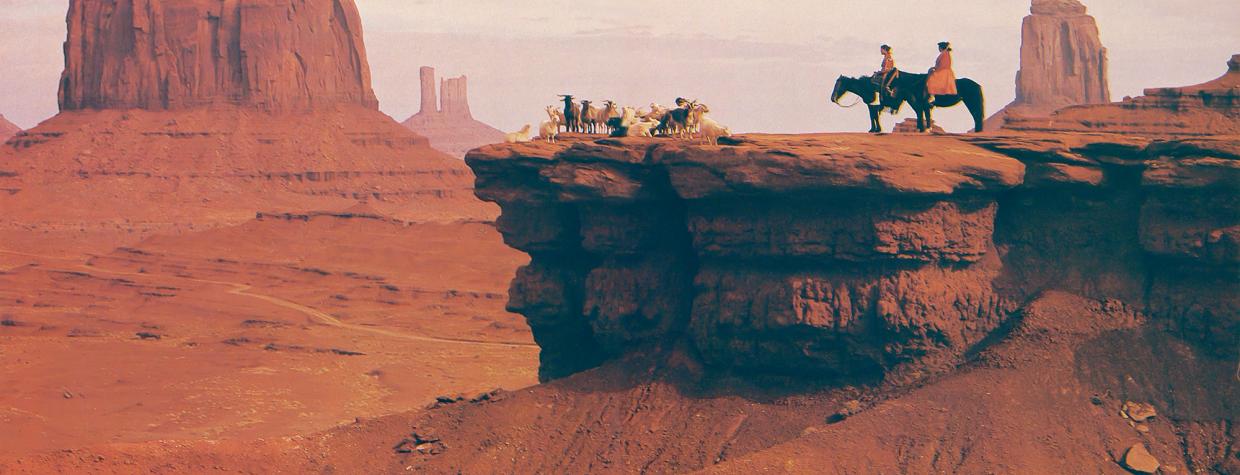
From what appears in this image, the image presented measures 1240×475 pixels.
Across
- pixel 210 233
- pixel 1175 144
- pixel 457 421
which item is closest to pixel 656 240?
pixel 457 421

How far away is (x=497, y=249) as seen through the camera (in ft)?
386

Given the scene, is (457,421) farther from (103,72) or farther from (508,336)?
(103,72)

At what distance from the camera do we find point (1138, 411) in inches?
1554

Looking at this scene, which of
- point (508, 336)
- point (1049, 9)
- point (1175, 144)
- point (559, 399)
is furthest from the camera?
point (1049, 9)

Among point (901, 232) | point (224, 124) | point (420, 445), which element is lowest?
Answer: point (420, 445)

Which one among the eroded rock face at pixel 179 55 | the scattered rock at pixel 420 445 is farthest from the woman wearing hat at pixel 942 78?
the eroded rock face at pixel 179 55

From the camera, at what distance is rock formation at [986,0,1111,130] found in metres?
142

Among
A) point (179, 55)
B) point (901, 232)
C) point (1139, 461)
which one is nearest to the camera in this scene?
point (1139, 461)

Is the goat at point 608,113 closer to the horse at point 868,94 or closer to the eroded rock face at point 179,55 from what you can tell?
the horse at point 868,94

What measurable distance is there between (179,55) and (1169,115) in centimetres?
14015

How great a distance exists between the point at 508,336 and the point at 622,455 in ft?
148

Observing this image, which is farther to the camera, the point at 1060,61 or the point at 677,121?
the point at 1060,61

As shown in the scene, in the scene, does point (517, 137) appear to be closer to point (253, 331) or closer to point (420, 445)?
point (420, 445)

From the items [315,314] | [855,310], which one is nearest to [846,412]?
[855,310]
